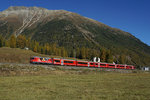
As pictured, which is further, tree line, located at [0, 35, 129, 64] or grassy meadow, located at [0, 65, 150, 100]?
tree line, located at [0, 35, 129, 64]

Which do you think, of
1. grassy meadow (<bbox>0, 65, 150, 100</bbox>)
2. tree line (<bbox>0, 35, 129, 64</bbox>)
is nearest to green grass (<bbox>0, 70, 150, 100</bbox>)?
grassy meadow (<bbox>0, 65, 150, 100</bbox>)

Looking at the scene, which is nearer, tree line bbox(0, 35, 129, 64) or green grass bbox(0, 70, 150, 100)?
green grass bbox(0, 70, 150, 100)

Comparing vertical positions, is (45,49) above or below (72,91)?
above

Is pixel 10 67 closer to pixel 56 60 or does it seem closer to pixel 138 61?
pixel 56 60

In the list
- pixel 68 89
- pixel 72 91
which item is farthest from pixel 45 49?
pixel 72 91

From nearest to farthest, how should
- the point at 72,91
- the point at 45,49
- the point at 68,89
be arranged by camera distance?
the point at 72,91 < the point at 68,89 < the point at 45,49

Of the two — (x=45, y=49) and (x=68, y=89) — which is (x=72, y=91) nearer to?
(x=68, y=89)

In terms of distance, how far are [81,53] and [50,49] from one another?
28.7 m

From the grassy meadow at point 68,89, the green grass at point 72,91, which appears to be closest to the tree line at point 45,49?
the grassy meadow at point 68,89

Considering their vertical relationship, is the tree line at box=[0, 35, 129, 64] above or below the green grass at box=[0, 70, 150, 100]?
above

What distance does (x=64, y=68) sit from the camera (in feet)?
172

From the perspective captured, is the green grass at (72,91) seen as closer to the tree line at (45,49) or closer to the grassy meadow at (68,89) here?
the grassy meadow at (68,89)

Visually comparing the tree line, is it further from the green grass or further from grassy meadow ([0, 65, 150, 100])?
A: the green grass

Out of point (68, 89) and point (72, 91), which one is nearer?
point (72, 91)
